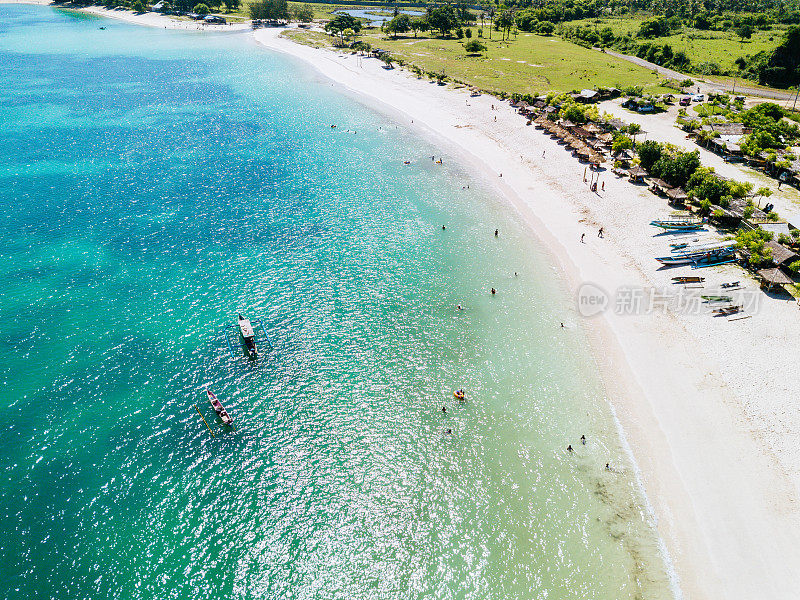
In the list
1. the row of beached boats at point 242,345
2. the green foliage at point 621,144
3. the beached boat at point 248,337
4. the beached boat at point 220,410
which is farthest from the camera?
the green foliage at point 621,144

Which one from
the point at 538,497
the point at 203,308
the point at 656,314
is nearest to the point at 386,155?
the point at 203,308

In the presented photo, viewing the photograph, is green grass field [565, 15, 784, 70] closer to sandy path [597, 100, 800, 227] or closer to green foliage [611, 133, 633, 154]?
sandy path [597, 100, 800, 227]

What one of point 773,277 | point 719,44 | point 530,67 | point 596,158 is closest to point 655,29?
point 719,44

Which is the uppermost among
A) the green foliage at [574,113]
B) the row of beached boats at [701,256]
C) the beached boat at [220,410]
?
the green foliage at [574,113]

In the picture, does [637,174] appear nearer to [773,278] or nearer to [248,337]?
[773,278]

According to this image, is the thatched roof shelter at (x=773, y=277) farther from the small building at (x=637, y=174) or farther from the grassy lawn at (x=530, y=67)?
the grassy lawn at (x=530, y=67)

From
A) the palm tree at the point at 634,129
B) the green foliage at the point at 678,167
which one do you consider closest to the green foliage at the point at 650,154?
the green foliage at the point at 678,167

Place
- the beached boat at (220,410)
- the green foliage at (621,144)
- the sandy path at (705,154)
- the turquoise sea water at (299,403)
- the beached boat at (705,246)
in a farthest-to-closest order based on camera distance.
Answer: the green foliage at (621,144), the sandy path at (705,154), the beached boat at (705,246), the beached boat at (220,410), the turquoise sea water at (299,403)
